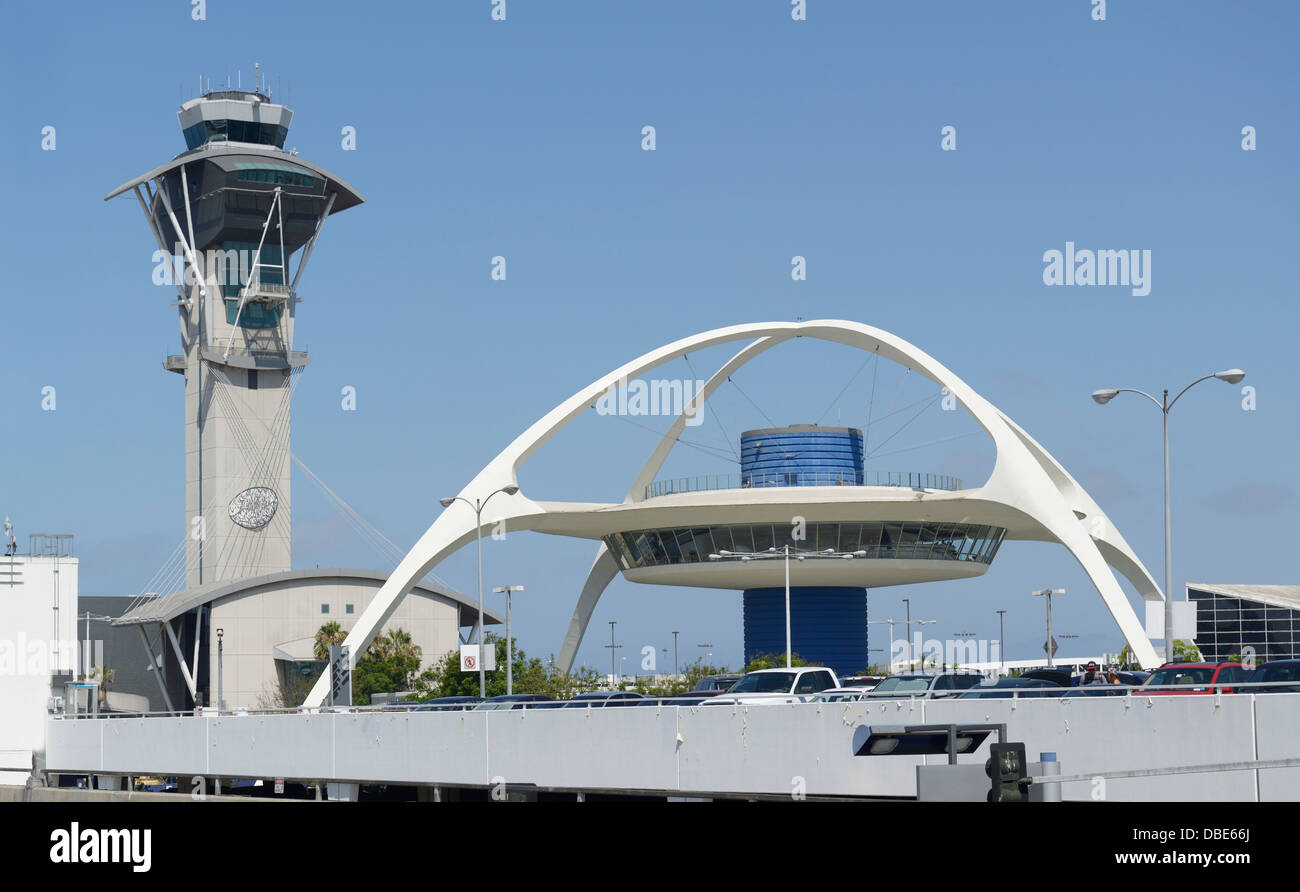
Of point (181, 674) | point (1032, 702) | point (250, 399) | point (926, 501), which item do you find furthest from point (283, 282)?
point (1032, 702)

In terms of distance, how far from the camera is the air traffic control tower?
111 meters

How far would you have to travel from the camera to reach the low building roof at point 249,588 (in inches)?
3942

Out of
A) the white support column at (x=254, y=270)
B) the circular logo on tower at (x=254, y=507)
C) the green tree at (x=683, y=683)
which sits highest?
the white support column at (x=254, y=270)

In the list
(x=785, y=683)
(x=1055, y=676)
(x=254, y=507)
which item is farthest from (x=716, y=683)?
(x=254, y=507)

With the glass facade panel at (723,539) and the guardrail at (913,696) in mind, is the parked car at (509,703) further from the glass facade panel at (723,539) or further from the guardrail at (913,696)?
the glass facade panel at (723,539)

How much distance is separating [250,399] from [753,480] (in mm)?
43297

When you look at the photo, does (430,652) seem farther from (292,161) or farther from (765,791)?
(765,791)

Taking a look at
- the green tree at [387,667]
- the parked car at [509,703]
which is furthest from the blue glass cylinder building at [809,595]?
the parked car at [509,703]

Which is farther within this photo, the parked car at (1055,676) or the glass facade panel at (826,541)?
the glass facade panel at (826,541)

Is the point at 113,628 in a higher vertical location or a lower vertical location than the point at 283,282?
lower

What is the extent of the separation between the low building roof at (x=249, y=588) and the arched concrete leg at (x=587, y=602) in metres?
10.3

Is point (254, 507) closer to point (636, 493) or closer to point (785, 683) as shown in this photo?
point (636, 493)

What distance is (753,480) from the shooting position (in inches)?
3462
